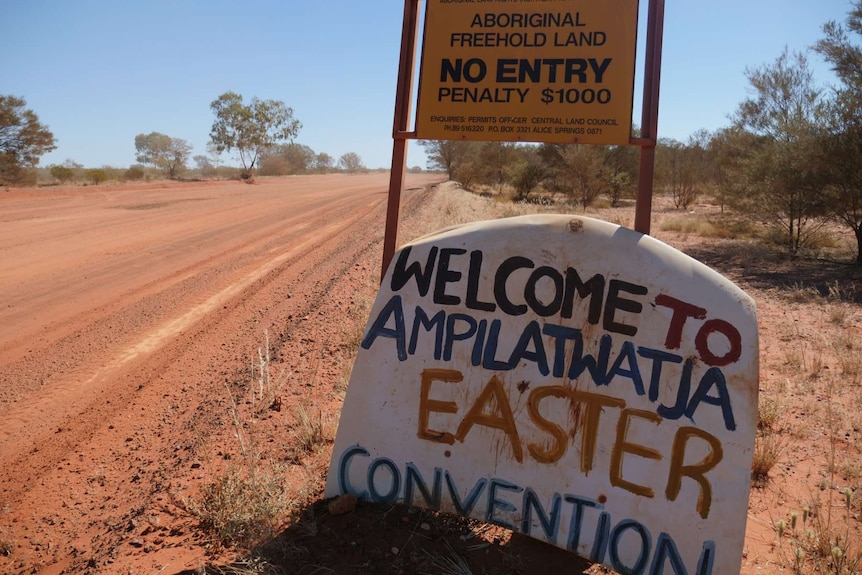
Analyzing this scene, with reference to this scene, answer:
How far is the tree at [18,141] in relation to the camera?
2848 centimetres

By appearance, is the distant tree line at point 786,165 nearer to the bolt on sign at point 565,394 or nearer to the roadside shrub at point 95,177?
the bolt on sign at point 565,394

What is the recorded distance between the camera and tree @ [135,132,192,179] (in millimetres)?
58806

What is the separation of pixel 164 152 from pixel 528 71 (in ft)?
251

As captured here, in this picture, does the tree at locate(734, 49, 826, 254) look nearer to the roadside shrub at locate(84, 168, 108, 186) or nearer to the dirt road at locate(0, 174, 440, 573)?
the dirt road at locate(0, 174, 440, 573)

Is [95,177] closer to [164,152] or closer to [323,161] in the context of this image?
[164,152]

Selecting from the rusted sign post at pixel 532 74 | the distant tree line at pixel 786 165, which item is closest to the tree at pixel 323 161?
the distant tree line at pixel 786 165

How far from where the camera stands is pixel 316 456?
10.9 ft

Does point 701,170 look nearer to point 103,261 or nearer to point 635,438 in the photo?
point 103,261

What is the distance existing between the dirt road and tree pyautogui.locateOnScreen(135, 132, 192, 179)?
140 feet

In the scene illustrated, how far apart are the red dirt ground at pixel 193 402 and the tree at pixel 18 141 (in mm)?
22409

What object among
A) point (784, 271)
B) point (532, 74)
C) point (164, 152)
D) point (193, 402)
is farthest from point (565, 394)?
point (164, 152)

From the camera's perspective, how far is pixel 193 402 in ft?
14.2

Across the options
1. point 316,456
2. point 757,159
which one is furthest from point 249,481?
point 757,159

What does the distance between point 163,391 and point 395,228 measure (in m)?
2.70
